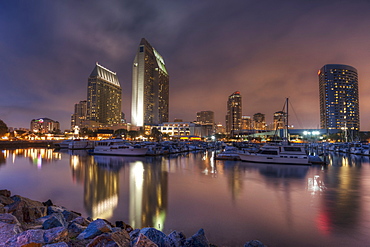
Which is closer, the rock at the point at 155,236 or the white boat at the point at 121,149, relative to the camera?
the rock at the point at 155,236

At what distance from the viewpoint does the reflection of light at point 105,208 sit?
419 inches

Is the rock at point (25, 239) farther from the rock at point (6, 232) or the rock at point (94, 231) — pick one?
the rock at point (94, 231)

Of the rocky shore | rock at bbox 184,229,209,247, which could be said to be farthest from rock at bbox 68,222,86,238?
rock at bbox 184,229,209,247

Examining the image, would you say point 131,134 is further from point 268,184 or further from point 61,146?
point 268,184

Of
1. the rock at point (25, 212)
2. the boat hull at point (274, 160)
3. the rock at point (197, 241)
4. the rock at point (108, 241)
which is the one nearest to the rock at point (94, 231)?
the rock at point (108, 241)

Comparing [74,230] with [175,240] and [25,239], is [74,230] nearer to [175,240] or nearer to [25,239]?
[25,239]

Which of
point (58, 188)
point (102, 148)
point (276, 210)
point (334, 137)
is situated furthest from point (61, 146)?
point (334, 137)

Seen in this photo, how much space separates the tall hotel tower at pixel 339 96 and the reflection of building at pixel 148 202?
203619mm

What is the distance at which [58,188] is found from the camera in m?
17.2

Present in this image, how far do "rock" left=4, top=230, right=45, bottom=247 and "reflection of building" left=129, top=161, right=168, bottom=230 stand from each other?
4.63 m

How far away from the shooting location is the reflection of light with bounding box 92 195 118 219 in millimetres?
10648

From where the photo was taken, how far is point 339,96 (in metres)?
187

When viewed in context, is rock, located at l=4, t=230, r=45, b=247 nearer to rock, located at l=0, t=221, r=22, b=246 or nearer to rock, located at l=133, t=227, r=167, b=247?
rock, located at l=0, t=221, r=22, b=246

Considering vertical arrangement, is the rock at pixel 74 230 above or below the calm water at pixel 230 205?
above
